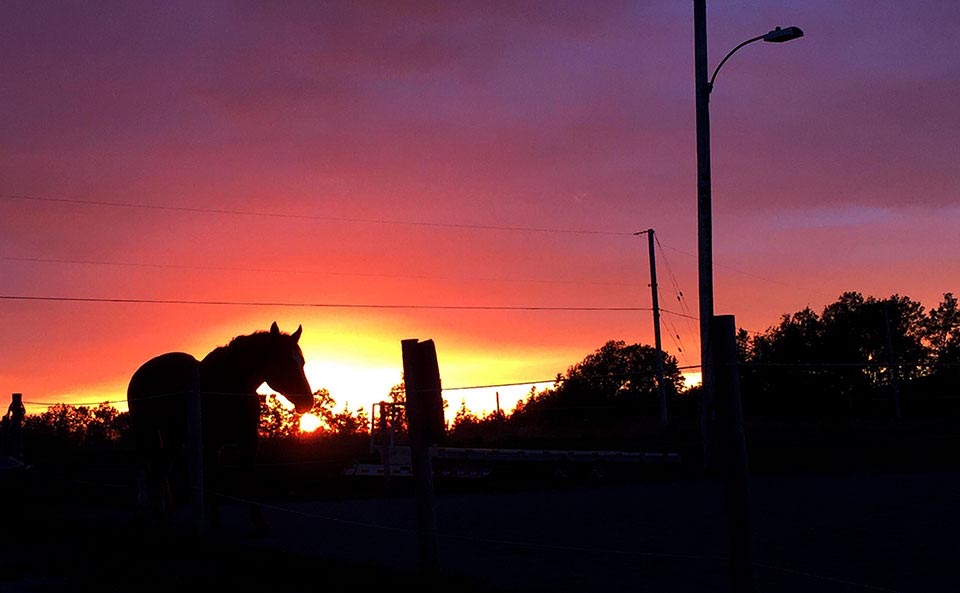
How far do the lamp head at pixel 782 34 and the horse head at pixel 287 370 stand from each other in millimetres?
13369

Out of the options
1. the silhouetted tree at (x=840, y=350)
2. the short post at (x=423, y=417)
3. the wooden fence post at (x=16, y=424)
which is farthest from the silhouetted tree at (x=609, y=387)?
the short post at (x=423, y=417)

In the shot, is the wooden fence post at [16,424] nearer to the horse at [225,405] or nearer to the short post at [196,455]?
the horse at [225,405]

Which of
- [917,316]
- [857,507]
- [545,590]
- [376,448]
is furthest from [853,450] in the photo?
[917,316]

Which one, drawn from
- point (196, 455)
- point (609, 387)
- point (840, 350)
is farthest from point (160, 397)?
point (840, 350)

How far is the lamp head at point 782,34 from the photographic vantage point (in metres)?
20.5

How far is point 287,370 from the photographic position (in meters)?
12.2

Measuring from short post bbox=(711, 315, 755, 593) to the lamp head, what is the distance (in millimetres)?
16325

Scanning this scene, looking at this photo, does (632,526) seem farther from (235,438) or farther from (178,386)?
(178,386)

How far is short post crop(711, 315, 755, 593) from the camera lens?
19.3 ft

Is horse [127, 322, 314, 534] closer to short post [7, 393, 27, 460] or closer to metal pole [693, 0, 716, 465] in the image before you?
short post [7, 393, 27, 460]

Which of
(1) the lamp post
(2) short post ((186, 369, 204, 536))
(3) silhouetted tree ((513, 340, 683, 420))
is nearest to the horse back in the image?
(2) short post ((186, 369, 204, 536))

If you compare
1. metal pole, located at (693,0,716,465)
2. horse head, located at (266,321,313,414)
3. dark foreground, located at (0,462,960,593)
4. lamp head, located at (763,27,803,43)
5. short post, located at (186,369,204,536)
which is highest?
lamp head, located at (763,27,803,43)

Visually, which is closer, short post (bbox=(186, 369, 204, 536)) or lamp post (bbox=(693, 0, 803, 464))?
short post (bbox=(186, 369, 204, 536))

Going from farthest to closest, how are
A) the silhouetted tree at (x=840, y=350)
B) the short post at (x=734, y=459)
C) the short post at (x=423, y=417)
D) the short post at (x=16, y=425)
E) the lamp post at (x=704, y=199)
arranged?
the silhouetted tree at (x=840, y=350) < the lamp post at (x=704, y=199) < the short post at (x=16, y=425) < the short post at (x=423, y=417) < the short post at (x=734, y=459)
